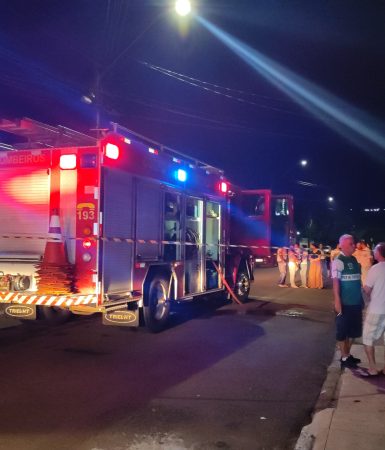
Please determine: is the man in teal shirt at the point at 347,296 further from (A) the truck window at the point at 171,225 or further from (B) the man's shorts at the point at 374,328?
(A) the truck window at the point at 171,225

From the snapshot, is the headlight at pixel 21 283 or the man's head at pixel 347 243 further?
the headlight at pixel 21 283

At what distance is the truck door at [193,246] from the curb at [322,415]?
14.0ft

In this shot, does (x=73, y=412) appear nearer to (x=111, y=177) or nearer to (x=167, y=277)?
(x=111, y=177)

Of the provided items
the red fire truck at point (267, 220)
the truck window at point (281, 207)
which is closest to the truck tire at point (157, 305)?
the red fire truck at point (267, 220)

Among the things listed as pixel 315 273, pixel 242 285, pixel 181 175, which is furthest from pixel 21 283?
pixel 315 273

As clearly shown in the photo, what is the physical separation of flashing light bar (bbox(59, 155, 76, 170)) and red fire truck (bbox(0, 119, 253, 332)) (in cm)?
1

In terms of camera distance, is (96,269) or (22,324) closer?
(96,269)

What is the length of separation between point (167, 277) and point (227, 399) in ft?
13.1

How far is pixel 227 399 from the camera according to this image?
18.0 feet

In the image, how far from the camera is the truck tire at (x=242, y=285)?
510 inches

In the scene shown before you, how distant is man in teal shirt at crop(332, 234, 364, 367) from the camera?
636 cm

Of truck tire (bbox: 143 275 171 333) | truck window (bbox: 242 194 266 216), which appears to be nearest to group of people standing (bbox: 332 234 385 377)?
truck tire (bbox: 143 275 171 333)

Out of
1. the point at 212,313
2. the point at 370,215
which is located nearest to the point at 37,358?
the point at 212,313

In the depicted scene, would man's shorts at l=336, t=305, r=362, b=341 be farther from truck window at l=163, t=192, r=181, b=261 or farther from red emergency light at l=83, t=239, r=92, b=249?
truck window at l=163, t=192, r=181, b=261
